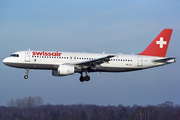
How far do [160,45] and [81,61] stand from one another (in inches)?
572

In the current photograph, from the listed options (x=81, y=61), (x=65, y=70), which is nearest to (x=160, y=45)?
(x=81, y=61)

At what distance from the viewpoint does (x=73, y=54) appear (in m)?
55.2

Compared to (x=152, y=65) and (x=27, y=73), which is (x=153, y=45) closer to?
(x=152, y=65)

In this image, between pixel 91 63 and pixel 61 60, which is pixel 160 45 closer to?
pixel 91 63

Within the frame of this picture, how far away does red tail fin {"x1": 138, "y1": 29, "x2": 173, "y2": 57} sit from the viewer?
60.3 m

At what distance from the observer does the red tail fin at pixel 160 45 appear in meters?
60.3

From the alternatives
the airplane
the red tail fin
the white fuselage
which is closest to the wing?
the airplane

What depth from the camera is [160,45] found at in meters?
61.2

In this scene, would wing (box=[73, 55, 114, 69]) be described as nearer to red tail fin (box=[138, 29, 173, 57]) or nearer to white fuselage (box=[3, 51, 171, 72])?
white fuselage (box=[3, 51, 171, 72])

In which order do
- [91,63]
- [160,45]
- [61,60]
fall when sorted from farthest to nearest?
[160,45]
[61,60]
[91,63]

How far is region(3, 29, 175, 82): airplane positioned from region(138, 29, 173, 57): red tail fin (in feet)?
0.62

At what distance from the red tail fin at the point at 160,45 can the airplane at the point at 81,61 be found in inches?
7.5

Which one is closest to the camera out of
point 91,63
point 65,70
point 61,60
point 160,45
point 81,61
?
point 65,70

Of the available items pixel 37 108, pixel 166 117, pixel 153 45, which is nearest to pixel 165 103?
pixel 166 117
